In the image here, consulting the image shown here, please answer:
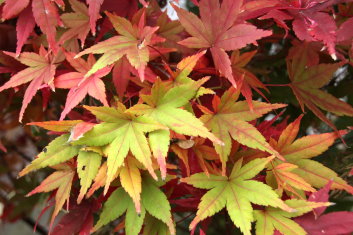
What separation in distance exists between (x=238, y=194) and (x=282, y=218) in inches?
3.0

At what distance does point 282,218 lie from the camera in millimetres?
649

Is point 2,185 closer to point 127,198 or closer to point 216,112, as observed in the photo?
point 127,198

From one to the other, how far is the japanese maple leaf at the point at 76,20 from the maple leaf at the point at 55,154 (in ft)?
0.72

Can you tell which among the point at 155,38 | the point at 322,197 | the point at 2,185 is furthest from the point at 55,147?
the point at 2,185

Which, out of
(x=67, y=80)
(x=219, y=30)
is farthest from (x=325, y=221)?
(x=67, y=80)

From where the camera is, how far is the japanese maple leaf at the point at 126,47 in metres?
0.65

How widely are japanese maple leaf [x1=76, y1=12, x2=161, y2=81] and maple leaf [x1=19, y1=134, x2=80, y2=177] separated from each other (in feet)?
0.37

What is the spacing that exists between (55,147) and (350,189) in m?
0.47

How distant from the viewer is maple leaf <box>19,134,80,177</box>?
648 mm

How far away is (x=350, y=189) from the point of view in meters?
0.68

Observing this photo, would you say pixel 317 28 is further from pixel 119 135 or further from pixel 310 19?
pixel 119 135

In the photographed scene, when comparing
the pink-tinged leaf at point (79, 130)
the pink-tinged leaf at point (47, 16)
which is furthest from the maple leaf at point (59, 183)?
the pink-tinged leaf at point (47, 16)

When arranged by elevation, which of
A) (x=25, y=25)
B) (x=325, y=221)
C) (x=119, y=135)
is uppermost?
(x=25, y=25)

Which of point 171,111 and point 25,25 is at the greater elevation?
point 25,25
